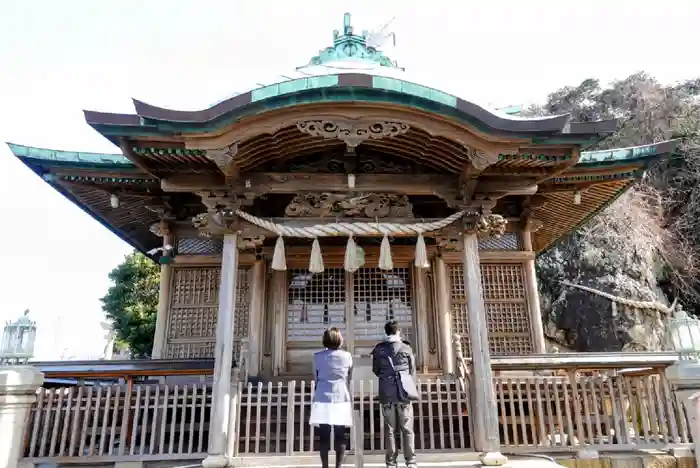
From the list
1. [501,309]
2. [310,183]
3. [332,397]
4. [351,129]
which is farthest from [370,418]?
[501,309]

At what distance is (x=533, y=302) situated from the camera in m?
9.35

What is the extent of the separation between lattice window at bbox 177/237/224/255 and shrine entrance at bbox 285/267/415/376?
5.24ft

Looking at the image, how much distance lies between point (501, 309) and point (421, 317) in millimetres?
1792

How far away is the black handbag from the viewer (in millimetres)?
5117

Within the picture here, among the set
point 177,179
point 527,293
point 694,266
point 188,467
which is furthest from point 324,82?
point 694,266

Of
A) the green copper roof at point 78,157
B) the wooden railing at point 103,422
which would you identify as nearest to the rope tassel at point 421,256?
the wooden railing at point 103,422

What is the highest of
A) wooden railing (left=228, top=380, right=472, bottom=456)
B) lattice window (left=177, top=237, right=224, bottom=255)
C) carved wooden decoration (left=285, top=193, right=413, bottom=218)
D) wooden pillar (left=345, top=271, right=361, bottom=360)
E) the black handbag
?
carved wooden decoration (left=285, top=193, right=413, bottom=218)

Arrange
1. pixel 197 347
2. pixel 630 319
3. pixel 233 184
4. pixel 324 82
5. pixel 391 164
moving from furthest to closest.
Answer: pixel 630 319
pixel 197 347
pixel 391 164
pixel 233 184
pixel 324 82

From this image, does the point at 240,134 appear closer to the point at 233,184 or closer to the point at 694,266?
the point at 233,184

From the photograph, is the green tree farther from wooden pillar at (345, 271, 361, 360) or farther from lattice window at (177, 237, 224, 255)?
wooden pillar at (345, 271, 361, 360)

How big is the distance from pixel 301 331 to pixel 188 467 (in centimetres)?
328

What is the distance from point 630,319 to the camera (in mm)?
18453

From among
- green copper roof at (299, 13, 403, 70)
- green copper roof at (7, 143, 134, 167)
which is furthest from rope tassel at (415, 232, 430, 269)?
green copper roof at (7, 143, 134, 167)

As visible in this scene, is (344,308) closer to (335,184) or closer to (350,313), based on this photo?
(350,313)
